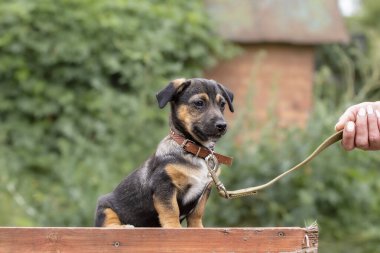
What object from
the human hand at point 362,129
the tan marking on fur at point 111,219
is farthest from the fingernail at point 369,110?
the tan marking on fur at point 111,219

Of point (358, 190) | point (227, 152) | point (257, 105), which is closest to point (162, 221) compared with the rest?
point (227, 152)

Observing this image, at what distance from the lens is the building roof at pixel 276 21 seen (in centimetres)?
1167

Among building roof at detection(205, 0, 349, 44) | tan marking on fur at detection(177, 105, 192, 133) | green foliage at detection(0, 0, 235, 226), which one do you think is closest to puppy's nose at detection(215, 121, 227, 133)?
tan marking on fur at detection(177, 105, 192, 133)

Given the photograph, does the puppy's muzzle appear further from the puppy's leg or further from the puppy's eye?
the puppy's leg

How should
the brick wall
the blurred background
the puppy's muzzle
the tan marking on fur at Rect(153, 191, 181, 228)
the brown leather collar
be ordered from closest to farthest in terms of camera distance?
the tan marking on fur at Rect(153, 191, 181, 228) < the brown leather collar < the puppy's muzzle < the blurred background < the brick wall

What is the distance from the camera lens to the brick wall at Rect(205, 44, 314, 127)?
39.0 feet

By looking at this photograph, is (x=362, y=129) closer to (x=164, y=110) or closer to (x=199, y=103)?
(x=199, y=103)

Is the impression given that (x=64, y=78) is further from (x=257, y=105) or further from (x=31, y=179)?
(x=257, y=105)

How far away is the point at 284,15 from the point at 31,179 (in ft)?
14.4

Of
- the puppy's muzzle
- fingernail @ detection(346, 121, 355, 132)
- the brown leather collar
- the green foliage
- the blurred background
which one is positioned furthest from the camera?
the green foliage

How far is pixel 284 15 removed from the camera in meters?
11.8

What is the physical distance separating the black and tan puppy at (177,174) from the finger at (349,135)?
31.3 inches

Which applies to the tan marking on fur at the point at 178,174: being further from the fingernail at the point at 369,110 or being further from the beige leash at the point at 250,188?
the fingernail at the point at 369,110

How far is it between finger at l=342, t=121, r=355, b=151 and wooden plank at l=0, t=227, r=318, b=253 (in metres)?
0.61
